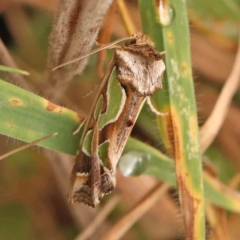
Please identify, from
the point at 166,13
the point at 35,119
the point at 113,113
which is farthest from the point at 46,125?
the point at 166,13

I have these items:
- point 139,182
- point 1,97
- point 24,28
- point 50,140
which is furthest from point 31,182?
point 1,97

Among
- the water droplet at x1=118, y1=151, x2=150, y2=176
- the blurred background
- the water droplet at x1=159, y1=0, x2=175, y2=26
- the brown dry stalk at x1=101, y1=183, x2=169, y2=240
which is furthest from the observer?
the blurred background

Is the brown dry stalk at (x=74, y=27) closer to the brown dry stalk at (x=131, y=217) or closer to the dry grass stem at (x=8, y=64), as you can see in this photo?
the dry grass stem at (x=8, y=64)

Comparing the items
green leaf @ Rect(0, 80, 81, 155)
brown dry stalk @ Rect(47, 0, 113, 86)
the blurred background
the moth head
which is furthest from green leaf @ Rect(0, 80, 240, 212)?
the blurred background

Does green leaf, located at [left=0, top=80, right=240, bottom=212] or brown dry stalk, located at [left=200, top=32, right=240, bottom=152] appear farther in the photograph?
brown dry stalk, located at [left=200, top=32, right=240, bottom=152]

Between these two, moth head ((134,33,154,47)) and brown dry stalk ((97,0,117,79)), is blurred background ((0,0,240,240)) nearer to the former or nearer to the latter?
brown dry stalk ((97,0,117,79))

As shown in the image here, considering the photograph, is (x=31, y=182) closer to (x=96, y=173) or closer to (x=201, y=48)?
(x=96, y=173)

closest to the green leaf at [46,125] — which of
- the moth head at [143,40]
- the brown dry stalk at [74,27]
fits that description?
the brown dry stalk at [74,27]
